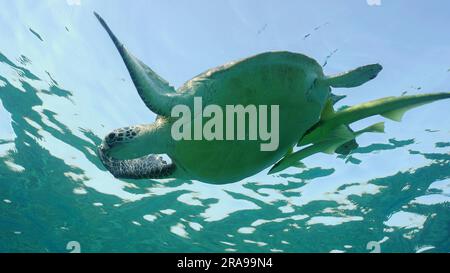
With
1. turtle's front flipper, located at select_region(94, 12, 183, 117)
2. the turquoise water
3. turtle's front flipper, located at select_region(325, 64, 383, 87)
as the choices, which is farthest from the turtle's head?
the turquoise water

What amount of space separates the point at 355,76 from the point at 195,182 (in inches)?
472

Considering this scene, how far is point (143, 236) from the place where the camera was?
21766 millimetres

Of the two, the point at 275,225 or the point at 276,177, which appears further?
the point at 275,225

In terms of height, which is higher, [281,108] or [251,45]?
[251,45]

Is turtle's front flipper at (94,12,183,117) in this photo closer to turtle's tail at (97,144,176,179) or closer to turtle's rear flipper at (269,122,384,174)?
turtle's tail at (97,144,176,179)

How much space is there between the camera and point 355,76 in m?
2.91

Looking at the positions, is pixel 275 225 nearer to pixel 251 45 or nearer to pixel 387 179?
pixel 387 179

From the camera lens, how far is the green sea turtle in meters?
2.50

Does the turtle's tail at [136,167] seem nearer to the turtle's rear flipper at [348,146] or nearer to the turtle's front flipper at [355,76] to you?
the turtle's rear flipper at [348,146]

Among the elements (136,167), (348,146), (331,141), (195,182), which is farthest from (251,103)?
(195,182)

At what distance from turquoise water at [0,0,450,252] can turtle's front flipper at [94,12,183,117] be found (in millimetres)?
6085

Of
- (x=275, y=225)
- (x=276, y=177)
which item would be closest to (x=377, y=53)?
(x=276, y=177)

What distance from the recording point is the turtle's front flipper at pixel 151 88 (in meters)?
2.82

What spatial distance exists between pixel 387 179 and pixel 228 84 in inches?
541
